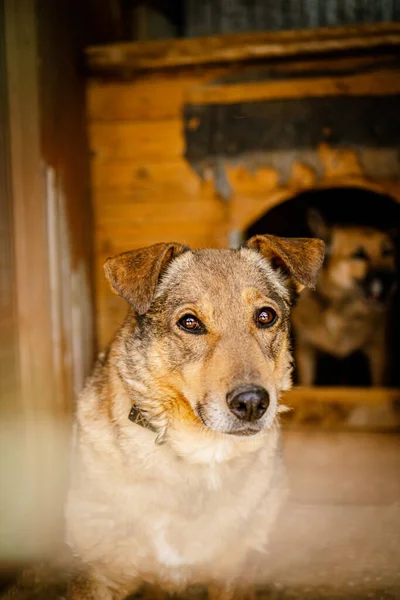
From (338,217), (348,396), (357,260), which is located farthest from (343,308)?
(348,396)

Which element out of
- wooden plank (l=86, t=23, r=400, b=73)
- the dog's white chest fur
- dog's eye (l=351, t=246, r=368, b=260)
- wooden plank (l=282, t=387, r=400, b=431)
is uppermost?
wooden plank (l=86, t=23, r=400, b=73)

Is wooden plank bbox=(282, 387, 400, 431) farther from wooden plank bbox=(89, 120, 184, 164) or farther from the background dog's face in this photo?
wooden plank bbox=(89, 120, 184, 164)

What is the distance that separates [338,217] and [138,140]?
3.15 m

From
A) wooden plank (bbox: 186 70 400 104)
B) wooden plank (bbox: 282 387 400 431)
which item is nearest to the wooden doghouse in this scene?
wooden plank (bbox: 186 70 400 104)

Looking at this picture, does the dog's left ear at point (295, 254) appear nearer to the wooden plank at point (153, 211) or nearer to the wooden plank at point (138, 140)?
the wooden plank at point (153, 211)

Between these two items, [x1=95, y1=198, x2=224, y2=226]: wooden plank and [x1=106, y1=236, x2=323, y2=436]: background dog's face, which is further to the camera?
[x1=95, y1=198, x2=224, y2=226]: wooden plank

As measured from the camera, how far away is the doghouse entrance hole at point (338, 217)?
6.30 metres

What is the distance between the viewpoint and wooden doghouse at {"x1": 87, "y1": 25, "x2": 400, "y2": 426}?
3.74 metres

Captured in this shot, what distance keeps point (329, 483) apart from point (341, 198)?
3813 mm

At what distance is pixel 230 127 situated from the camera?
3869 millimetres

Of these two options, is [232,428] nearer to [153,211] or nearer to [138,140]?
[153,211]

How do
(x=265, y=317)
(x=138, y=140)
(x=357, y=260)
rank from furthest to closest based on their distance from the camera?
(x=357, y=260) → (x=138, y=140) → (x=265, y=317)

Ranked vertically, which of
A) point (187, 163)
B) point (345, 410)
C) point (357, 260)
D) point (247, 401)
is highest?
point (187, 163)

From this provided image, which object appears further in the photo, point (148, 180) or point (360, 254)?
point (360, 254)
